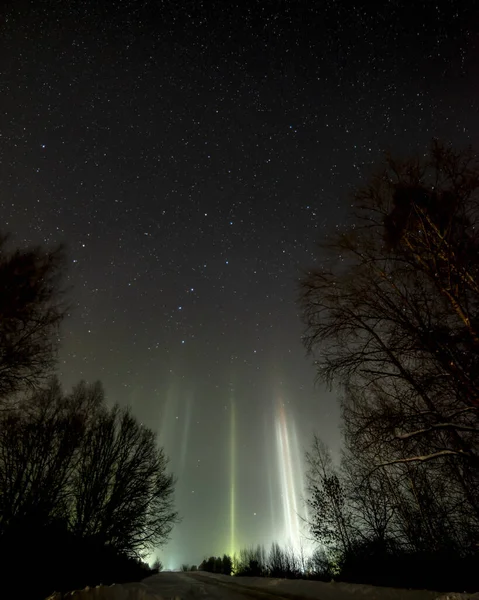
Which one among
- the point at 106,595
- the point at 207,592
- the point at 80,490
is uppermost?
the point at 80,490

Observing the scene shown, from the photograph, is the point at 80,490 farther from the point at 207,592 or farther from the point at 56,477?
the point at 207,592

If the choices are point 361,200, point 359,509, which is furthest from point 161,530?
point 361,200

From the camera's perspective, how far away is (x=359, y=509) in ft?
57.1

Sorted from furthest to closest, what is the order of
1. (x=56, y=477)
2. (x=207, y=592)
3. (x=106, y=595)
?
(x=56, y=477) < (x=207, y=592) < (x=106, y=595)

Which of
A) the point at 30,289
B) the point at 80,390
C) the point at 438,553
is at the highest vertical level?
the point at 80,390

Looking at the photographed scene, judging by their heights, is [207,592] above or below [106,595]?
above

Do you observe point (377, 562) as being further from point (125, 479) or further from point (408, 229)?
point (408, 229)

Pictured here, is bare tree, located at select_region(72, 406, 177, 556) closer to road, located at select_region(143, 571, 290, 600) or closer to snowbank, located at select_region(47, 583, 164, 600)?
road, located at select_region(143, 571, 290, 600)

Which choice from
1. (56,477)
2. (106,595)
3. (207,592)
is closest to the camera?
(106,595)

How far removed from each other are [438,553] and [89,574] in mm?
13658

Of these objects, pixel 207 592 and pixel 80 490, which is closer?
pixel 207 592

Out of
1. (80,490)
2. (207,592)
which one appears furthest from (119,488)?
(207,592)

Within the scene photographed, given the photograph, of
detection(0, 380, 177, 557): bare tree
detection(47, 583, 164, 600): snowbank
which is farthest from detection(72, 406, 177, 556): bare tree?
detection(47, 583, 164, 600): snowbank

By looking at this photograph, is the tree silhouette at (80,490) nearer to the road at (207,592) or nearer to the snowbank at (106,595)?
the road at (207,592)
